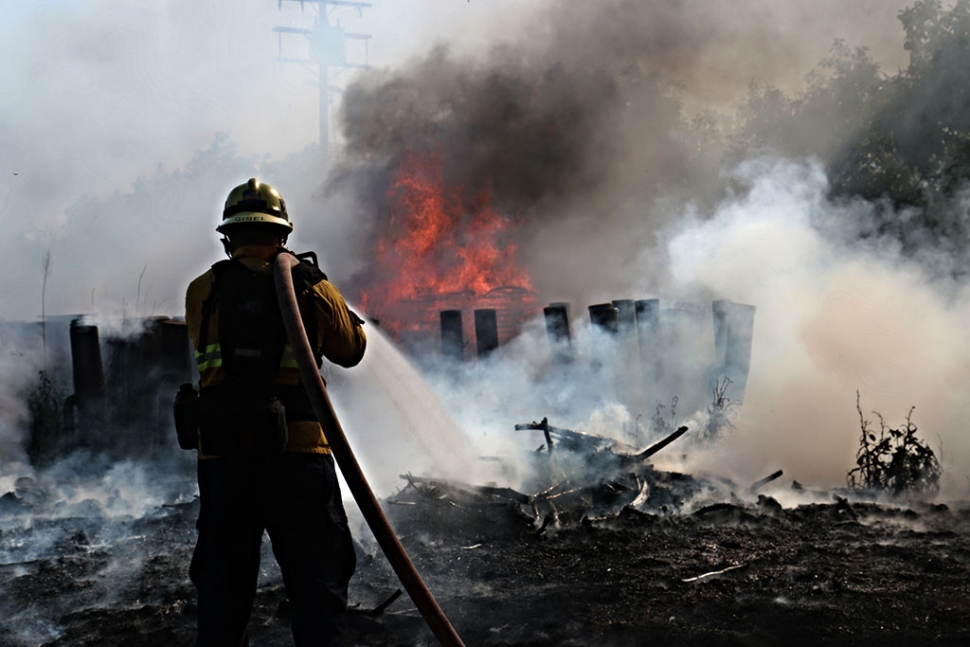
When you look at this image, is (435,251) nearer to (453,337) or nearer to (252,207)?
(453,337)

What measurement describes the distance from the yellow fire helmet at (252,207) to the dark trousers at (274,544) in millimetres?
928

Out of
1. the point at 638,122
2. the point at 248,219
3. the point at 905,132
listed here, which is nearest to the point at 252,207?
the point at 248,219

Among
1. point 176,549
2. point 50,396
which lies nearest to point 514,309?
point 50,396

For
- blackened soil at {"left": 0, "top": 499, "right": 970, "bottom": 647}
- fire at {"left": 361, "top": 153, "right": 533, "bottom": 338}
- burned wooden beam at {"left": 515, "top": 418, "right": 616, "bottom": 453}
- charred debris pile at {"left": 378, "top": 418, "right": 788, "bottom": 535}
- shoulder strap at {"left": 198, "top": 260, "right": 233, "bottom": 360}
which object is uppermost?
fire at {"left": 361, "top": 153, "right": 533, "bottom": 338}

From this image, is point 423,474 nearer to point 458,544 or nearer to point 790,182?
point 458,544

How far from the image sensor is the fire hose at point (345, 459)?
288 cm

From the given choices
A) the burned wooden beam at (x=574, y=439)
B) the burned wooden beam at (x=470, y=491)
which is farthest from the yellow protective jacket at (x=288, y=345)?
the burned wooden beam at (x=574, y=439)

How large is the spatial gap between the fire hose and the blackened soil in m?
1.06

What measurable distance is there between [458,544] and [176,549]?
2.02 meters

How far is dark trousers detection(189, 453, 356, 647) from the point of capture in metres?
2.86

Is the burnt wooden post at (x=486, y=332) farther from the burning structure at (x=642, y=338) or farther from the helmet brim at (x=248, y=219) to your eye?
the helmet brim at (x=248, y=219)

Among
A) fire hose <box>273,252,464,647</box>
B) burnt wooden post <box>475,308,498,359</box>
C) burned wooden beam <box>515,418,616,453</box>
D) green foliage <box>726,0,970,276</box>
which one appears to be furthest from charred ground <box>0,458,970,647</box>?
green foliage <box>726,0,970,276</box>

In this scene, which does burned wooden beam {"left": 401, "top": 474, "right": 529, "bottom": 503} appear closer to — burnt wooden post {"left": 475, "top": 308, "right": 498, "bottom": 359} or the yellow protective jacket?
burnt wooden post {"left": 475, "top": 308, "right": 498, "bottom": 359}

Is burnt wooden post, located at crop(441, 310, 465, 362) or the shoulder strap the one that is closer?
the shoulder strap
